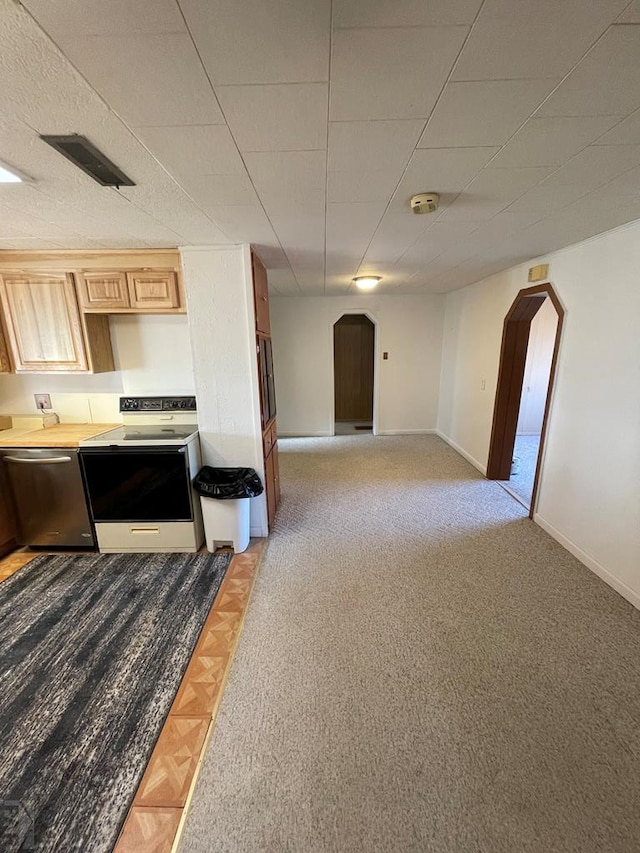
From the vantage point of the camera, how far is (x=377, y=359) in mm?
5672

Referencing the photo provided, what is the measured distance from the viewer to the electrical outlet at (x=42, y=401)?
3020 mm

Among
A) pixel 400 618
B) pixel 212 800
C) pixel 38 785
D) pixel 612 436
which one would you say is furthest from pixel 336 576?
pixel 612 436

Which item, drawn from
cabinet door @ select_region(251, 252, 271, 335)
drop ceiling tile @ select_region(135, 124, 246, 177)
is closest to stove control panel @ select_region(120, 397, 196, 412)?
cabinet door @ select_region(251, 252, 271, 335)

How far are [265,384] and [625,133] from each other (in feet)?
7.90

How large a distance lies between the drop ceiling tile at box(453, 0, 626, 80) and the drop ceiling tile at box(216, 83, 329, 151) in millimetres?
397

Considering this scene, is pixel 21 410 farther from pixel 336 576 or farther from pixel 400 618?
pixel 400 618

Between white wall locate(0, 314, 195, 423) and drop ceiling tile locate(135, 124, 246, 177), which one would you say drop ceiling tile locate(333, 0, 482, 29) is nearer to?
drop ceiling tile locate(135, 124, 246, 177)

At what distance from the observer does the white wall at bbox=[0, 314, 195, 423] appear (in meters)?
2.97

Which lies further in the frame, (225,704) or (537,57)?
(225,704)

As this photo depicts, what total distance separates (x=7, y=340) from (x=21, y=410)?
69 centimetres

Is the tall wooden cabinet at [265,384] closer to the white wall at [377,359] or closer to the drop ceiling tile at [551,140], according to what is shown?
the drop ceiling tile at [551,140]

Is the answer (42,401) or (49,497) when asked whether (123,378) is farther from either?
(49,497)

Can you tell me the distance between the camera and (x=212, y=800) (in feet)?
4.08

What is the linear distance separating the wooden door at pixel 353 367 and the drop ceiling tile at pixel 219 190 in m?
5.32
